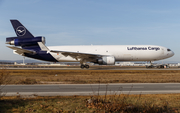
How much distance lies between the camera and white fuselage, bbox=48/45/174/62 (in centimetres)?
3316

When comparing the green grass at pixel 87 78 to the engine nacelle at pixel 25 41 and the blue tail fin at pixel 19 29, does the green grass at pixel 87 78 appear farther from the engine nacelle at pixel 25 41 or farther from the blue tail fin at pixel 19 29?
the blue tail fin at pixel 19 29

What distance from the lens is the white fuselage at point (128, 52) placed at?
33.2 meters

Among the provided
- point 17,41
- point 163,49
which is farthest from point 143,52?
point 17,41

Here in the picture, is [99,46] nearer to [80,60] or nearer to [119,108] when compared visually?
[80,60]

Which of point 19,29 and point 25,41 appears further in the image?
point 19,29

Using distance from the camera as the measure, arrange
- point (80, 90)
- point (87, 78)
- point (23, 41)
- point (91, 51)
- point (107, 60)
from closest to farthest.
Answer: point (80, 90) → point (87, 78) → point (107, 60) → point (23, 41) → point (91, 51)

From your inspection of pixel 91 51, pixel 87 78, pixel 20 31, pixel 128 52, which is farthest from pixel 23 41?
pixel 128 52

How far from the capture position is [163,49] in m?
34.2

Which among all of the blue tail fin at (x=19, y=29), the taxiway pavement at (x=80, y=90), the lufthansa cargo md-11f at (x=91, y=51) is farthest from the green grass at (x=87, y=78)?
the blue tail fin at (x=19, y=29)

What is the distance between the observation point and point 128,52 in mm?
33031

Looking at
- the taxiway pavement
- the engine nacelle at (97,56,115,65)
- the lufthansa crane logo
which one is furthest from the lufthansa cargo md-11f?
the taxiway pavement

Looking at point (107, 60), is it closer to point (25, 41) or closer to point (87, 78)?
point (87, 78)

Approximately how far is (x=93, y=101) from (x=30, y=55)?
29.5m

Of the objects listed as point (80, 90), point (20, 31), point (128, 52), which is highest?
point (20, 31)
